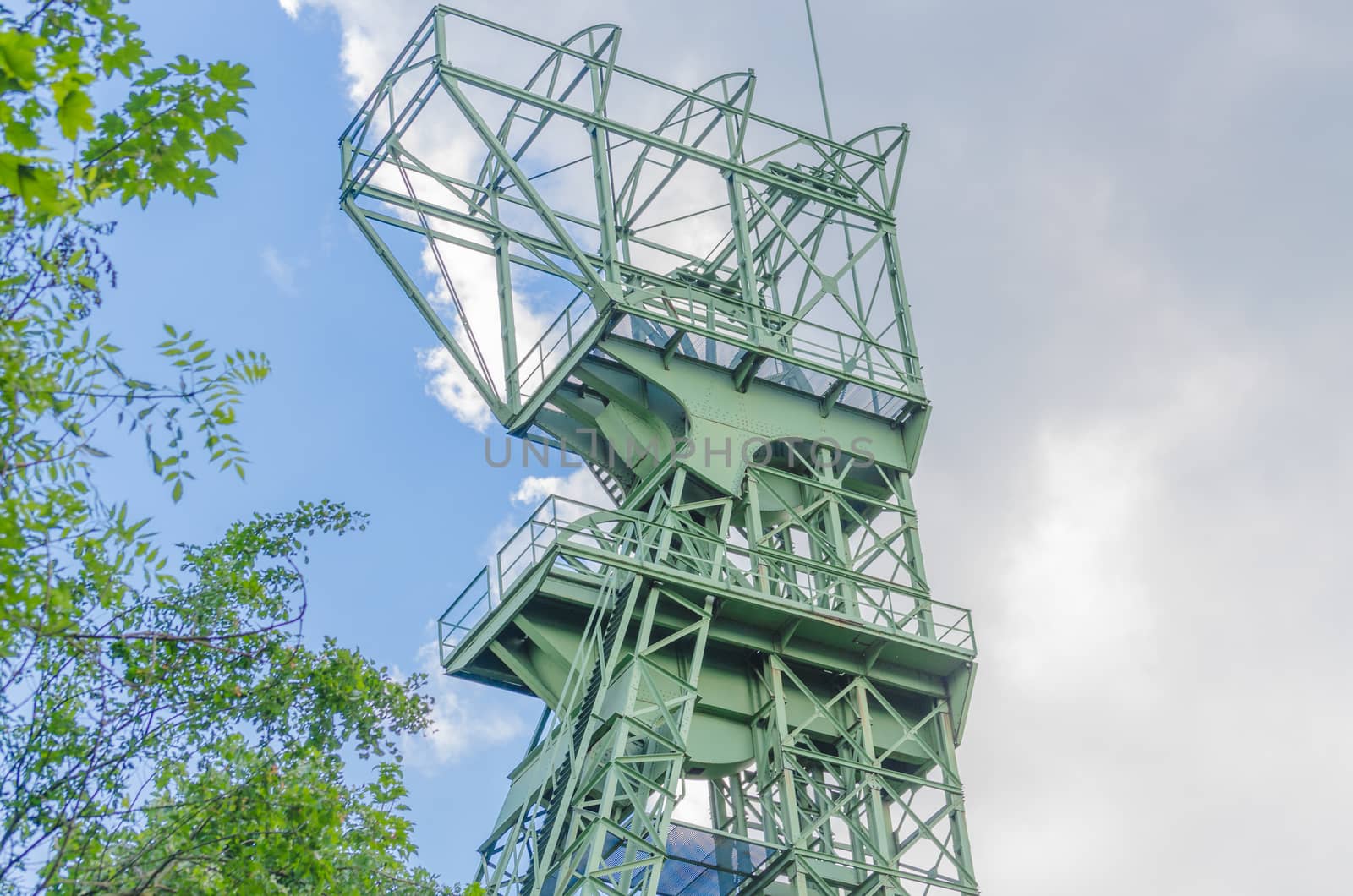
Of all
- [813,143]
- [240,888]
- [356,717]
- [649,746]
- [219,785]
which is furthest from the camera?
[813,143]

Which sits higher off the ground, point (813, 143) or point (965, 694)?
point (813, 143)

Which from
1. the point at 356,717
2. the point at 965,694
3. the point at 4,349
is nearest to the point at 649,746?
the point at 965,694

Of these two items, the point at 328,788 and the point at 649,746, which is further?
the point at 649,746

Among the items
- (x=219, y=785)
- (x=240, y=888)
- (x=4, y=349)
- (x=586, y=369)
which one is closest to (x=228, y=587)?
(x=219, y=785)

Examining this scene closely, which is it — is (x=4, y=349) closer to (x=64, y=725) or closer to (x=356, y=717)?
(x=64, y=725)

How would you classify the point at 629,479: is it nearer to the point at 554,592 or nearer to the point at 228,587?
the point at 554,592

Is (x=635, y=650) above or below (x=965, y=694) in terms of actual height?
below

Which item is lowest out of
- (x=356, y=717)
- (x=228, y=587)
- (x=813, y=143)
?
(x=356, y=717)

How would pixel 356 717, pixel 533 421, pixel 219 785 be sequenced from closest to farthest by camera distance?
pixel 219 785 < pixel 356 717 < pixel 533 421

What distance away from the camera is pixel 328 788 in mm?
13102

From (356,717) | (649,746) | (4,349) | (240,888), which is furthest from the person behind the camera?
(649,746)

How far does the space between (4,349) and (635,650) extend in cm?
1452

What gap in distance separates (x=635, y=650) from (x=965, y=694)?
19.0 ft

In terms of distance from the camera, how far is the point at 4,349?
9422 millimetres
